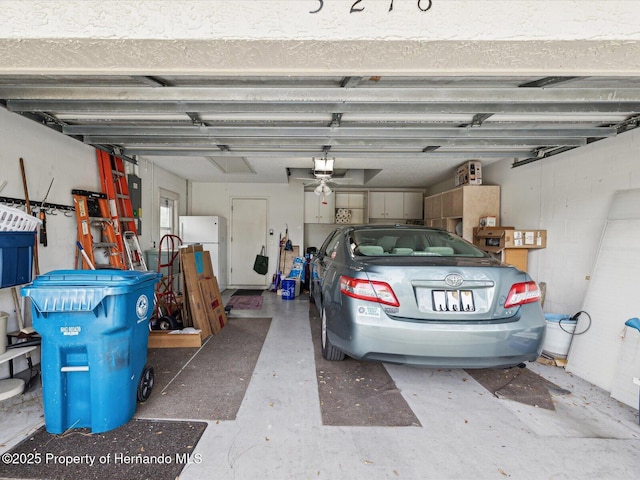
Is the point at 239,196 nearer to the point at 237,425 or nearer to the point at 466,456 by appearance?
the point at 237,425

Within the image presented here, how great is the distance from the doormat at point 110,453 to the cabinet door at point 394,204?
5.98 m

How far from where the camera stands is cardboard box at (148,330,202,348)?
3.04 metres

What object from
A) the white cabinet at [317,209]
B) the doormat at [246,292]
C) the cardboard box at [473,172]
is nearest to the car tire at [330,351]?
the cardboard box at [473,172]

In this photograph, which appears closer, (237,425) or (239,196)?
(237,425)

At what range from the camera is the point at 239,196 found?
672 centimetres

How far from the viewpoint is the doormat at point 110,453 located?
4.70 feet

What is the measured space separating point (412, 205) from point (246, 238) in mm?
4100

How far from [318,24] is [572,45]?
3.42ft

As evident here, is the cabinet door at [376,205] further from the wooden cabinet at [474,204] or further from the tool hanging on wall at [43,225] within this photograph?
the tool hanging on wall at [43,225]

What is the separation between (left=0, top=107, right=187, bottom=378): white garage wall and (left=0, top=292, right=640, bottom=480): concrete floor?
1.30 meters

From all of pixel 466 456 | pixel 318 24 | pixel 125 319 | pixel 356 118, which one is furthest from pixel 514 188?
pixel 125 319

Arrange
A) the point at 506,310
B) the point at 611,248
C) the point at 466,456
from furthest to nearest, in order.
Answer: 1. the point at 611,248
2. the point at 506,310
3. the point at 466,456

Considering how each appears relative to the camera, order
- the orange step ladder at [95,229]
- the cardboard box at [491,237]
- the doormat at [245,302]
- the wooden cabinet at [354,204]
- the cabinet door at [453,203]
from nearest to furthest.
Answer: the orange step ladder at [95,229]
the cardboard box at [491,237]
the cabinet door at [453,203]
the doormat at [245,302]
the wooden cabinet at [354,204]

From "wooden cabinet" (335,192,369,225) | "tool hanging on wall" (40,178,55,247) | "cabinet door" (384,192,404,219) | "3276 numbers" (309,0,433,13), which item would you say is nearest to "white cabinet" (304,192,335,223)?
"wooden cabinet" (335,192,369,225)
